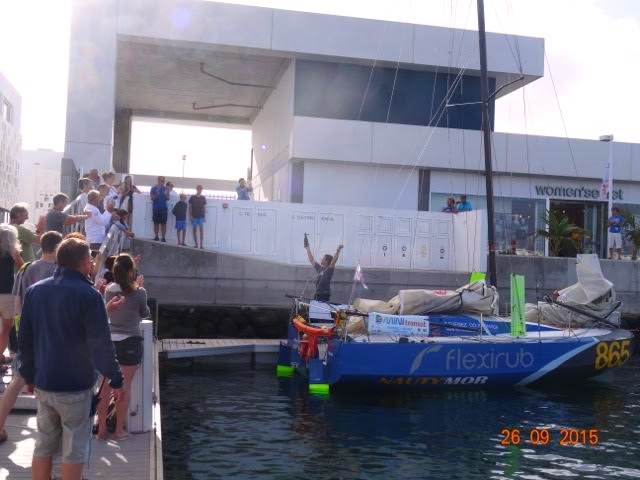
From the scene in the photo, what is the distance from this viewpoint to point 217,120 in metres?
37.7

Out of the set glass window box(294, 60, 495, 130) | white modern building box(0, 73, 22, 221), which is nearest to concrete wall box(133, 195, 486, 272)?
glass window box(294, 60, 495, 130)

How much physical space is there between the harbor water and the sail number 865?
54 centimetres

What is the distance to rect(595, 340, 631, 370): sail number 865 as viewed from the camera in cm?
1473

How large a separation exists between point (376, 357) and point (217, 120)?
2651cm

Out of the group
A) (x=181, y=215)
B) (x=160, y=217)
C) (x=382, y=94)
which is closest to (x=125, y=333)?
(x=160, y=217)

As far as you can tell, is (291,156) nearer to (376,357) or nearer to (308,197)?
(308,197)

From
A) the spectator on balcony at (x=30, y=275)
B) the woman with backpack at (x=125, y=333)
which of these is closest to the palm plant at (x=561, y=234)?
the woman with backpack at (x=125, y=333)

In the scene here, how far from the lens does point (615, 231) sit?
24.0 m

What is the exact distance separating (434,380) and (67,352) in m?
9.85

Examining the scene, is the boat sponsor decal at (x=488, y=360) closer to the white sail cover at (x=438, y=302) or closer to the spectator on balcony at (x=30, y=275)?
the white sail cover at (x=438, y=302)

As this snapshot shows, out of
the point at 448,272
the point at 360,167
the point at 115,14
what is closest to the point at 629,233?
the point at 448,272

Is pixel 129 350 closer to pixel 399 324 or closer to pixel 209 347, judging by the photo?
pixel 399 324

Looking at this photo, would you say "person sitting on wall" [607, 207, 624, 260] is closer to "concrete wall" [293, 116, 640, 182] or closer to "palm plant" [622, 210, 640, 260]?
"palm plant" [622, 210, 640, 260]

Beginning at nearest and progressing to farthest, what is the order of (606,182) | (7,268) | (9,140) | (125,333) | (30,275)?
(30,275) → (125,333) → (7,268) → (606,182) → (9,140)
